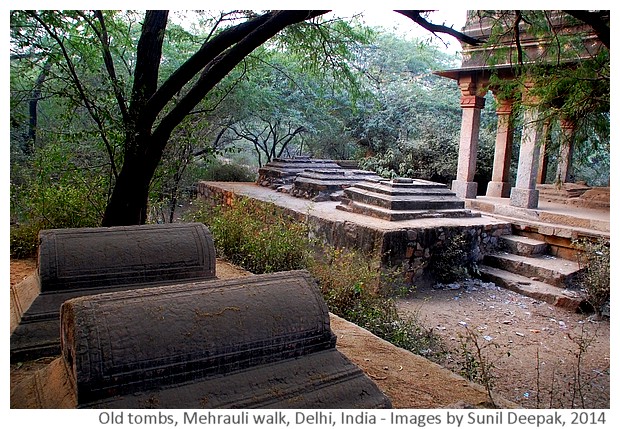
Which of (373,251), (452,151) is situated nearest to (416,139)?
(452,151)

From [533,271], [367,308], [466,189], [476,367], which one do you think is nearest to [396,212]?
[533,271]

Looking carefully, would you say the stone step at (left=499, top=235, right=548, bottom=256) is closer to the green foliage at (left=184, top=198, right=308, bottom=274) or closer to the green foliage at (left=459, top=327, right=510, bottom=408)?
the green foliage at (left=459, top=327, right=510, bottom=408)

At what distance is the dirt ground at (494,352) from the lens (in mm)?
2756

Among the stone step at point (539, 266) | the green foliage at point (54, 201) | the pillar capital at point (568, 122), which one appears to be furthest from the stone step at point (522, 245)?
the green foliage at point (54, 201)

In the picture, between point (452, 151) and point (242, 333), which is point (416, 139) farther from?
point (242, 333)

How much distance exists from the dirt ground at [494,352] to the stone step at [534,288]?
4.6 inches

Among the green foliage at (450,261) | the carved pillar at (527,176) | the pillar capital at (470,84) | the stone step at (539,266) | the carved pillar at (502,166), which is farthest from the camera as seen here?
the carved pillar at (502,166)

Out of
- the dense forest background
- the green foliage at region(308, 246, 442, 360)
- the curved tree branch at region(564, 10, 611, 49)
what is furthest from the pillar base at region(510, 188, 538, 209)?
the curved tree branch at region(564, 10, 611, 49)

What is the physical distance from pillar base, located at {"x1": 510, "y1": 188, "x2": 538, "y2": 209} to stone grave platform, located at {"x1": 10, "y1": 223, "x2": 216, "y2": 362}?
23.5 feet

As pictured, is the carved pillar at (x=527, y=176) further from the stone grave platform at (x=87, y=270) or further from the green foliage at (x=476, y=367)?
the stone grave platform at (x=87, y=270)

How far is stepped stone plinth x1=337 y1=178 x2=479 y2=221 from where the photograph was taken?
280 inches

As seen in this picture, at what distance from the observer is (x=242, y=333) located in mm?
2021

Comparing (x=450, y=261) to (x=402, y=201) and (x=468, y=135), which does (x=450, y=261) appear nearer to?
(x=402, y=201)

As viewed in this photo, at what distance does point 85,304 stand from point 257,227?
4.04 m
